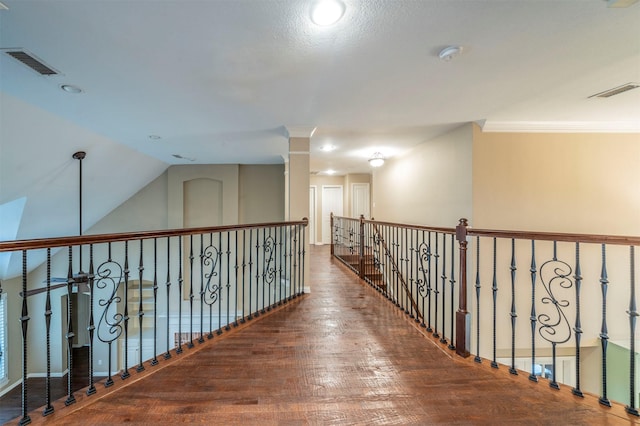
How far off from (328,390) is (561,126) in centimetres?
432

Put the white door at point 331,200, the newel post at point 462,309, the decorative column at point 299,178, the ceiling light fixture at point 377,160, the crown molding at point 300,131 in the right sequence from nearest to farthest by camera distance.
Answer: the newel post at point 462,309
the crown molding at point 300,131
the decorative column at point 299,178
the ceiling light fixture at point 377,160
the white door at point 331,200

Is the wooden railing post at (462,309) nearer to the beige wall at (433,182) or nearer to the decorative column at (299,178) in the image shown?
the beige wall at (433,182)

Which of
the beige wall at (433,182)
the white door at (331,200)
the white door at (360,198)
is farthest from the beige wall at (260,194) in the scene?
the white door at (360,198)

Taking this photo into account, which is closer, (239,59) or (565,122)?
(239,59)

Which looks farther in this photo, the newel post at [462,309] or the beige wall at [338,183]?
the beige wall at [338,183]

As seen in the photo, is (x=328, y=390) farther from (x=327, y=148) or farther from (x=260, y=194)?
(x=260, y=194)

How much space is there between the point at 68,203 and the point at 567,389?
6862 mm

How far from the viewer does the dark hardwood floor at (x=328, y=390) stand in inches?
62.8

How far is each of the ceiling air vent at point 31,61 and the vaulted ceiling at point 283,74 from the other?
4cm

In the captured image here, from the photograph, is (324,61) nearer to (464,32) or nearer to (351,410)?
(464,32)

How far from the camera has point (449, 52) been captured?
6.73 ft

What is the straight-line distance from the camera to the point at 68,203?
490 cm

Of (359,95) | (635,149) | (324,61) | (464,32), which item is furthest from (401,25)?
(635,149)

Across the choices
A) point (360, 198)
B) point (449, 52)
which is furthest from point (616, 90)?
point (360, 198)
